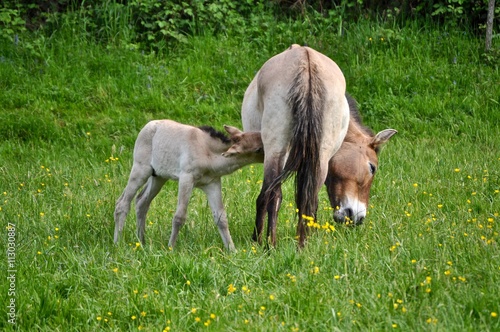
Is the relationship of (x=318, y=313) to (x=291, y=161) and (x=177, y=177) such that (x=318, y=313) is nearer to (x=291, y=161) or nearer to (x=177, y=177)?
(x=291, y=161)

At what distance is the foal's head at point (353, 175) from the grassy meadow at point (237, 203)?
272mm

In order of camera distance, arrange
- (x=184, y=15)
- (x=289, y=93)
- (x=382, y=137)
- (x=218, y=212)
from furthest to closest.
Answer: (x=184, y=15) < (x=382, y=137) < (x=218, y=212) < (x=289, y=93)

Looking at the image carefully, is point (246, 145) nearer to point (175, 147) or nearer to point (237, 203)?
point (175, 147)

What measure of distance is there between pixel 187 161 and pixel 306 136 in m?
1.12

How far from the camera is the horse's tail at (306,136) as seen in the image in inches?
243

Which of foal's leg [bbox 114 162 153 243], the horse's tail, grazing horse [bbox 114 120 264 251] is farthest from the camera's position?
foal's leg [bbox 114 162 153 243]

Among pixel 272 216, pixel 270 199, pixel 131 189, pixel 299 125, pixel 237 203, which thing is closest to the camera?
pixel 299 125

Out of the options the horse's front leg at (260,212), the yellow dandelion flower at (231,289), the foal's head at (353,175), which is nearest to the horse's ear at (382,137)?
the foal's head at (353,175)

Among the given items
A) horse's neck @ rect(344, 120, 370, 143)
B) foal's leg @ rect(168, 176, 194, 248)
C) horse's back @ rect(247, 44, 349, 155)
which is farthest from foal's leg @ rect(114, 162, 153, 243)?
horse's neck @ rect(344, 120, 370, 143)

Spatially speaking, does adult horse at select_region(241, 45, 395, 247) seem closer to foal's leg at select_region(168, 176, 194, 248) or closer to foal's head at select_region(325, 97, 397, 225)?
foal's leg at select_region(168, 176, 194, 248)

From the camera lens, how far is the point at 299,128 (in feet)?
20.2

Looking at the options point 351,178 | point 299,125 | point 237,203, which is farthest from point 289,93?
point 237,203

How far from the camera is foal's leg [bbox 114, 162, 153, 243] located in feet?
23.6

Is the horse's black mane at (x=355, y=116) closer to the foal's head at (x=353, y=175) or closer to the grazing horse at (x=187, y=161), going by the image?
the foal's head at (x=353, y=175)
